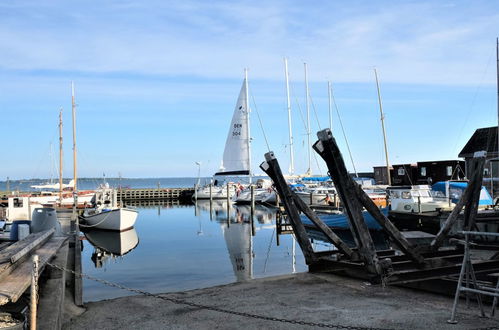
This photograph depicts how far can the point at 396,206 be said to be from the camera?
32531 mm

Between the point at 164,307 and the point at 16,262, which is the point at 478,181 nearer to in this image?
the point at 164,307

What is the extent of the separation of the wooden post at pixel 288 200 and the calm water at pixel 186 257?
4939mm

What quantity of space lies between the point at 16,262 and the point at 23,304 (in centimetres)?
87

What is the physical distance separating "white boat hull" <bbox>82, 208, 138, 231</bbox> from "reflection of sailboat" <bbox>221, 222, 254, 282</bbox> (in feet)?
22.5

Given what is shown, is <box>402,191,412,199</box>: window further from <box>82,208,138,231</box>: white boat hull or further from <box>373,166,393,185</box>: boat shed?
<box>373,166,393,185</box>: boat shed

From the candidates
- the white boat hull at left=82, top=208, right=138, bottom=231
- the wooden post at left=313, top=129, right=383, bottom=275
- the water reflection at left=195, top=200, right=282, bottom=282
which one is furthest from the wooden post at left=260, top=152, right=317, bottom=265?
the white boat hull at left=82, top=208, right=138, bottom=231

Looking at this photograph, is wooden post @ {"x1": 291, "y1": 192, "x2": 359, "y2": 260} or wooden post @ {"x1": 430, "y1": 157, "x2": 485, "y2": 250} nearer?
wooden post @ {"x1": 430, "y1": 157, "x2": 485, "y2": 250}

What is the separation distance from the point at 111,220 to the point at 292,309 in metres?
27.2

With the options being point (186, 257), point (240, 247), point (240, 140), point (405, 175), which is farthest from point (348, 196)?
point (405, 175)

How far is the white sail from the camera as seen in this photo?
192 ft

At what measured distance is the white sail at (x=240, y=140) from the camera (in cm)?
5862

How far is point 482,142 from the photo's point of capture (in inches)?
1871

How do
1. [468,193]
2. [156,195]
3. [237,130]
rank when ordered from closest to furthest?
[468,193], [237,130], [156,195]

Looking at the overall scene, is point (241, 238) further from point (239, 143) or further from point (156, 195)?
point (156, 195)
